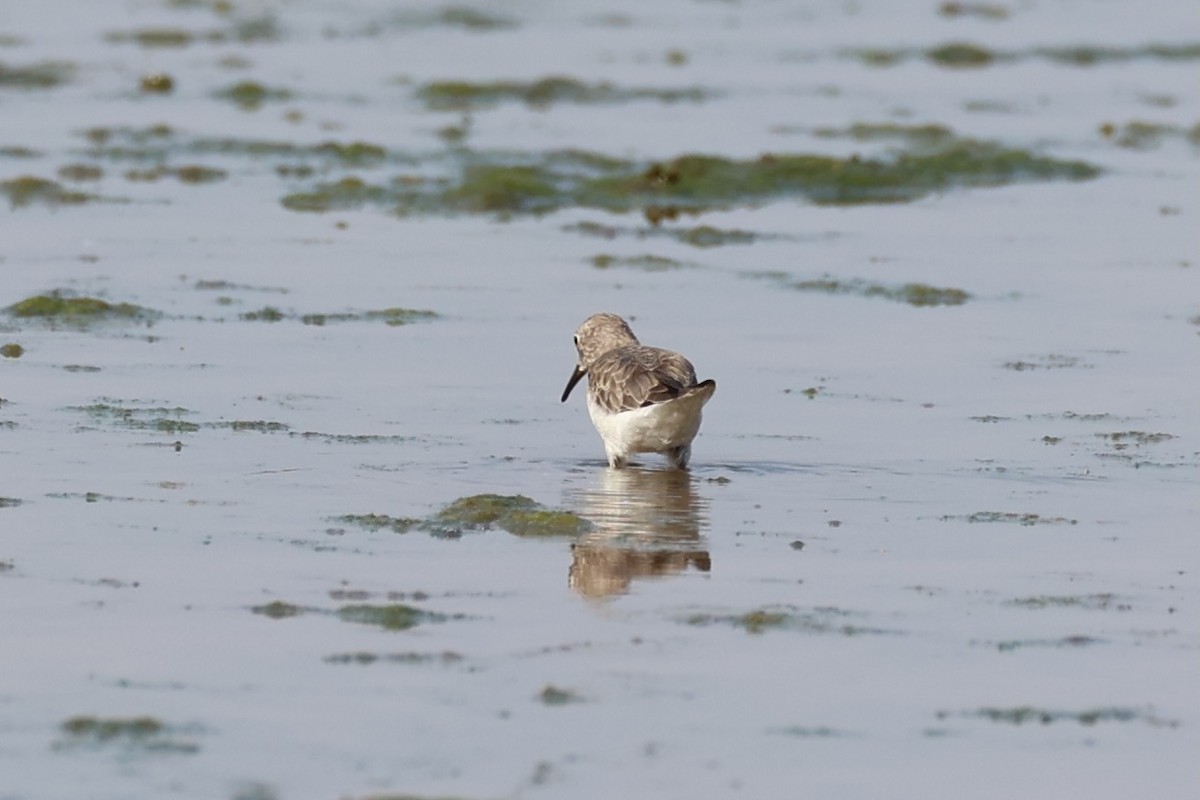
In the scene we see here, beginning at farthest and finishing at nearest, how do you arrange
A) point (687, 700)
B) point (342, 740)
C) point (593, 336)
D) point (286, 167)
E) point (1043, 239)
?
point (286, 167)
point (1043, 239)
point (593, 336)
point (687, 700)
point (342, 740)

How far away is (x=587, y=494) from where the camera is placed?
1206 cm

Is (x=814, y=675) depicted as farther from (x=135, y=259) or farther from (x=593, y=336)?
(x=135, y=259)

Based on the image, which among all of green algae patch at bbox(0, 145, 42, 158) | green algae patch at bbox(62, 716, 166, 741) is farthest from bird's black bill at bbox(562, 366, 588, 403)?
green algae patch at bbox(0, 145, 42, 158)

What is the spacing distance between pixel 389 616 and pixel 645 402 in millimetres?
3514

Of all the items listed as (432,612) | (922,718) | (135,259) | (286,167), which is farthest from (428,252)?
(922,718)

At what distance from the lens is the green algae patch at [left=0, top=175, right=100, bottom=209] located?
21328 mm

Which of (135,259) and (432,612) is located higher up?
(135,259)

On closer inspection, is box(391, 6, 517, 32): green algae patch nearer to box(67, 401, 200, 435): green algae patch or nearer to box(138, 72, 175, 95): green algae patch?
box(138, 72, 175, 95): green algae patch

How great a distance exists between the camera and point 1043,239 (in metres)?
20.6

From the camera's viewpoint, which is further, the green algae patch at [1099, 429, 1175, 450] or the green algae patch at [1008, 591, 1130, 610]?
the green algae patch at [1099, 429, 1175, 450]

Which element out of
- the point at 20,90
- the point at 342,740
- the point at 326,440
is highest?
the point at 20,90

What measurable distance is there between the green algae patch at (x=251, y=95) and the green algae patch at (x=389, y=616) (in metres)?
20.1

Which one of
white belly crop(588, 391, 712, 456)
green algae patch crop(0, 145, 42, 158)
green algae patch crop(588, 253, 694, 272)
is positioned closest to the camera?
white belly crop(588, 391, 712, 456)

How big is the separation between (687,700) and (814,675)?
1.97ft
